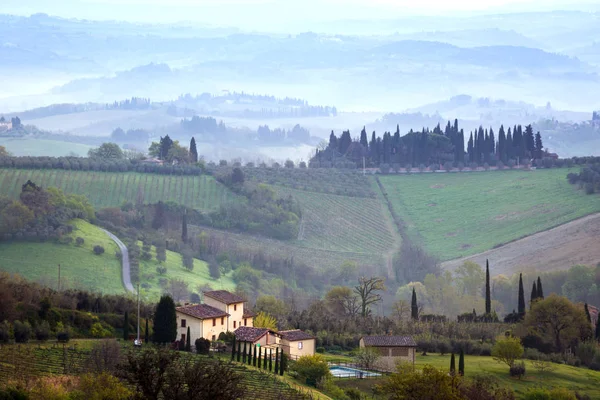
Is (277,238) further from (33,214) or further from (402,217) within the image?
(33,214)

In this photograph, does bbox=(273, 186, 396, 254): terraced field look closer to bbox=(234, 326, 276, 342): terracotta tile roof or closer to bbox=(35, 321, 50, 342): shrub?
bbox=(234, 326, 276, 342): terracotta tile roof

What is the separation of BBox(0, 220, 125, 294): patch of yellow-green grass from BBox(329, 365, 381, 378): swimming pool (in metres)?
25.1

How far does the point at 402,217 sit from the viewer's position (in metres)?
119

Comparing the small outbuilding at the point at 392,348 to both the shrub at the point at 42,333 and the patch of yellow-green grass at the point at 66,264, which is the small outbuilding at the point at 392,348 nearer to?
the shrub at the point at 42,333

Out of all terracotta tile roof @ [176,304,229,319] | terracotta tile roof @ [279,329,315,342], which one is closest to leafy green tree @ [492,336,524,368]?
terracotta tile roof @ [279,329,315,342]

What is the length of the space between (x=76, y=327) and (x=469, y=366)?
1601 cm

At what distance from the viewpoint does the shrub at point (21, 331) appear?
48.9m

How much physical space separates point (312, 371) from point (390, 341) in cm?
861

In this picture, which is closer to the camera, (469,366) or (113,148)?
(469,366)

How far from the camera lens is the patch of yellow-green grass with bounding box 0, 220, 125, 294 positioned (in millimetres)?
77938

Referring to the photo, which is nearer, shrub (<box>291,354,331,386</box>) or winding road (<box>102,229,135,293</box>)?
shrub (<box>291,354,331,386</box>)

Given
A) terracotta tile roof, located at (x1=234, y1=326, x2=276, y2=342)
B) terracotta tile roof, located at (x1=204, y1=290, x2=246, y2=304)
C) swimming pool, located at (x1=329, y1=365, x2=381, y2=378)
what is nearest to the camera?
swimming pool, located at (x1=329, y1=365, x2=381, y2=378)

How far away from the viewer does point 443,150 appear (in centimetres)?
13375

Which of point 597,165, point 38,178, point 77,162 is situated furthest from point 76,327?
point 597,165
